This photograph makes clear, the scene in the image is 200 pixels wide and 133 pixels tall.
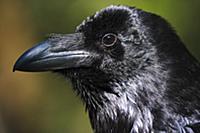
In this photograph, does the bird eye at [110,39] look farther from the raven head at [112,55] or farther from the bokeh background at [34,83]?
the bokeh background at [34,83]

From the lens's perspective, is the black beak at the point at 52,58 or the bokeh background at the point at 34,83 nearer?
the black beak at the point at 52,58

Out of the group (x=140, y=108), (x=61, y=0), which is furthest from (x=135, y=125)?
(x=61, y=0)

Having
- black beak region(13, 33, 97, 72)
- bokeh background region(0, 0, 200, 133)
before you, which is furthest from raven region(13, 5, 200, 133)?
bokeh background region(0, 0, 200, 133)

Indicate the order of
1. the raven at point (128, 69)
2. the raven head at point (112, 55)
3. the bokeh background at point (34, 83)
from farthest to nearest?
the bokeh background at point (34, 83) → the raven head at point (112, 55) → the raven at point (128, 69)

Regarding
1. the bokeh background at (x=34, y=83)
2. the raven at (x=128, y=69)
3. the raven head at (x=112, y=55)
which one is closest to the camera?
the raven at (x=128, y=69)

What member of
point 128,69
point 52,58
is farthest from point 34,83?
point 128,69

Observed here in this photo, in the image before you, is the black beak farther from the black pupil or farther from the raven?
the black pupil

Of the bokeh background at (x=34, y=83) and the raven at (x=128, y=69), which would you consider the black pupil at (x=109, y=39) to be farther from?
the bokeh background at (x=34, y=83)

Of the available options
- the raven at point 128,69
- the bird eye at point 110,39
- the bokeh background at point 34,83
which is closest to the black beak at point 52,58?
the raven at point 128,69

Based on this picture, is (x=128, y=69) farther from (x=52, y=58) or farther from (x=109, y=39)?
(x=52, y=58)

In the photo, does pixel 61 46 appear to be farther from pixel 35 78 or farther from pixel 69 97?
pixel 35 78
